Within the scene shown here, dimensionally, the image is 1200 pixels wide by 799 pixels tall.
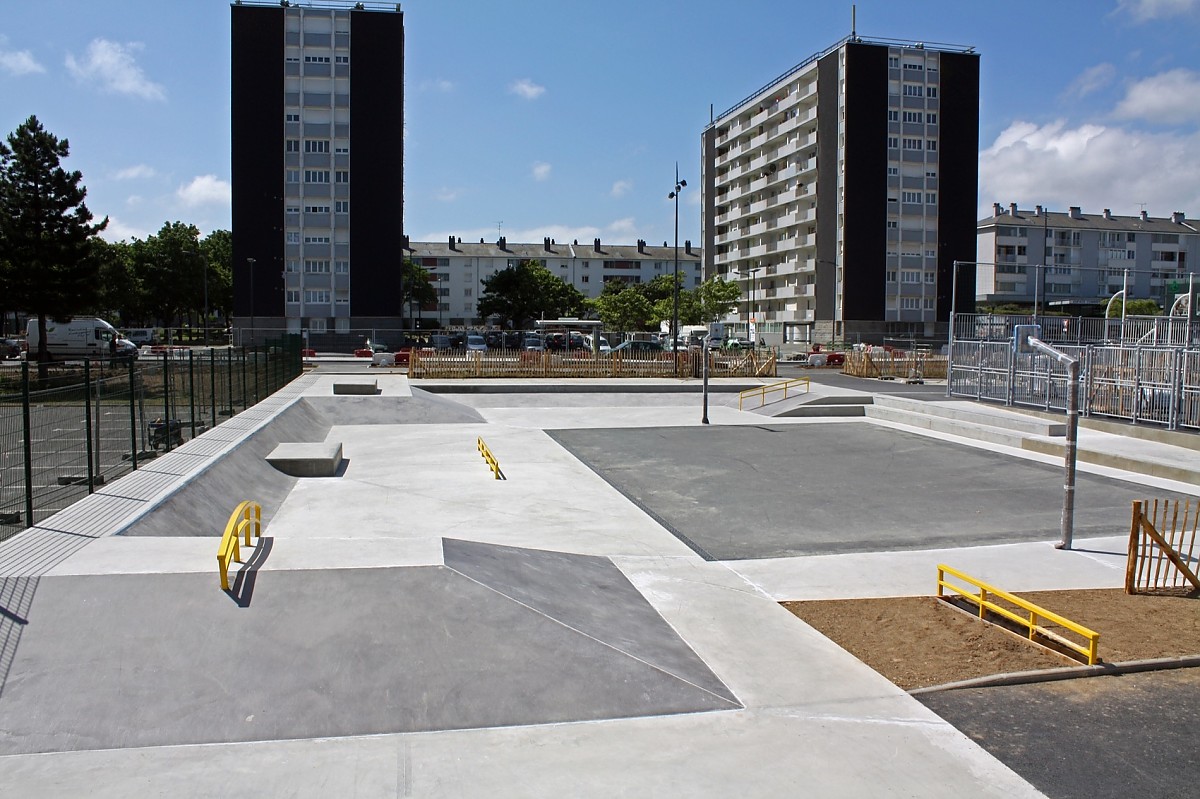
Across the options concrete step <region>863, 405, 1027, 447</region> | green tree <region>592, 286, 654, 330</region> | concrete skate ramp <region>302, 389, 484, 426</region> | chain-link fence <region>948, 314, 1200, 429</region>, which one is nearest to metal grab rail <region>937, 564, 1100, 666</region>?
chain-link fence <region>948, 314, 1200, 429</region>

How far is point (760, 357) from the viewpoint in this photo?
1811 inches

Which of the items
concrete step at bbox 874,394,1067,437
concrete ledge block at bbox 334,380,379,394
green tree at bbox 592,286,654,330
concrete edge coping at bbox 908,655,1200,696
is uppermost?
green tree at bbox 592,286,654,330

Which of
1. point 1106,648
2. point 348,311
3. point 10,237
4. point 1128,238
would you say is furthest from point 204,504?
point 1128,238

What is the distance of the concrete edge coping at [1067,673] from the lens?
7328mm

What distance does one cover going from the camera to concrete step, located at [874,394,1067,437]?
23.4m

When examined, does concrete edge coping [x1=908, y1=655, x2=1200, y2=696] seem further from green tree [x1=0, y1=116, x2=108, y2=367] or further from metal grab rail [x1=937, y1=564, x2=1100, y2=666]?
green tree [x1=0, y1=116, x2=108, y2=367]

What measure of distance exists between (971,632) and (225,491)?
10987mm

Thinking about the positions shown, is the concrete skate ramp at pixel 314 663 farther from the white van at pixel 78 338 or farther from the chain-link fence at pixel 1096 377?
the white van at pixel 78 338

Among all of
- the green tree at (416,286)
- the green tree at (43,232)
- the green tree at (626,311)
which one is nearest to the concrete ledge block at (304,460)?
the green tree at (43,232)

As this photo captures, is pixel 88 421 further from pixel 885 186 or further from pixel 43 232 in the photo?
pixel 885 186

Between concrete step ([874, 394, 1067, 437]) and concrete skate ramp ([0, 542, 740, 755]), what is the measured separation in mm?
18977

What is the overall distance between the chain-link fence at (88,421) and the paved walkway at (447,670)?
117cm

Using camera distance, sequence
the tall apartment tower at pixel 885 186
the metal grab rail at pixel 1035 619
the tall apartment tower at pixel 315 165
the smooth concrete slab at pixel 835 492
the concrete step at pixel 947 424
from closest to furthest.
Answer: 1. the metal grab rail at pixel 1035 619
2. the smooth concrete slab at pixel 835 492
3. the concrete step at pixel 947 424
4. the tall apartment tower at pixel 315 165
5. the tall apartment tower at pixel 885 186

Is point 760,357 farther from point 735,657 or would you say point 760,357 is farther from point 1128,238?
point 1128,238
